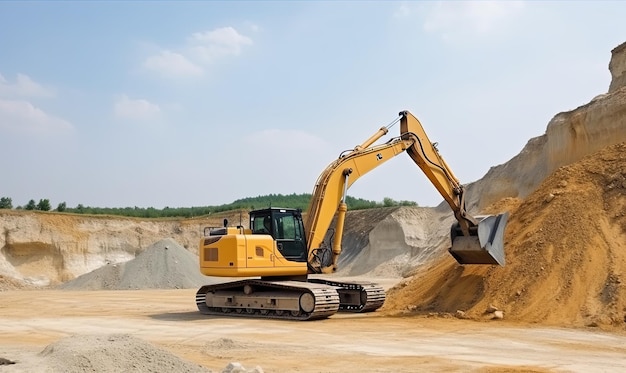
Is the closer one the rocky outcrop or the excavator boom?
the excavator boom

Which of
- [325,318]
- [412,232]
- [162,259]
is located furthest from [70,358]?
[412,232]

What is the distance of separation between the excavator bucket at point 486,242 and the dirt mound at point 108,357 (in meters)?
9.93

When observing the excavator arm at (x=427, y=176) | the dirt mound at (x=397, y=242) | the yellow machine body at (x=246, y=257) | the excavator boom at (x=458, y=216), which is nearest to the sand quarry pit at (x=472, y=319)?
the excavator boom at (x=458, y=216)

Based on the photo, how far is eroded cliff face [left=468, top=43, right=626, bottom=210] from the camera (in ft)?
72.3

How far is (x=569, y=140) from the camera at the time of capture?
81.8ft

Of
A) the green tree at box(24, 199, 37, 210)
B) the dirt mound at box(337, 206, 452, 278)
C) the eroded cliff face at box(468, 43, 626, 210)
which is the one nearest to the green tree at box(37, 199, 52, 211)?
the green tree at box(24, 199, 37, 210)

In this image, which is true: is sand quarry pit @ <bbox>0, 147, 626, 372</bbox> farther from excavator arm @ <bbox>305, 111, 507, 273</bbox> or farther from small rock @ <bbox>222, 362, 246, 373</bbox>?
excavator arm @ <bbox>305, 111, 507, 273</bbox>

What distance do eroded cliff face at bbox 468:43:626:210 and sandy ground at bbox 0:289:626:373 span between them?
10899 millimetres

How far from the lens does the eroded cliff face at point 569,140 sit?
72.3 ft

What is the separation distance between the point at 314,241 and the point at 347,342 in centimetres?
516

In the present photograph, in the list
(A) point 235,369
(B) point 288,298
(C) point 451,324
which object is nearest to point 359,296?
(B) point 288,298

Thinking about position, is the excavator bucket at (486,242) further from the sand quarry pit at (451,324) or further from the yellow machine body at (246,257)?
the yellow machine body at (246,257)

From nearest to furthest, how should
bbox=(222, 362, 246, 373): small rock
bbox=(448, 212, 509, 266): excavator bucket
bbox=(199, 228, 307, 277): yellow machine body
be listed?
bbox=(222, 362, 246, 373): small rock → bbox=(199, 228, 307, 277): yellow machine body → bbox=(448, 212, 509, 266): excavator bucket

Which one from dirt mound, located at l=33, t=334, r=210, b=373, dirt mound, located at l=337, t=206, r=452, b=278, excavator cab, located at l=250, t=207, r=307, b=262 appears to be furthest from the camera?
dirt mound, located at l=337, t=206, r=452, b=278
